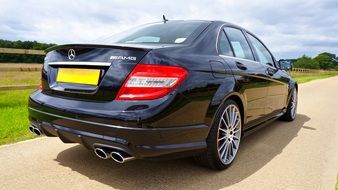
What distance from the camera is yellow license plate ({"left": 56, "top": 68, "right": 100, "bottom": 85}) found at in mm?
2949

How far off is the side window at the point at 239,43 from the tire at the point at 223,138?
73 cm

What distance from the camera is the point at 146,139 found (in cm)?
275

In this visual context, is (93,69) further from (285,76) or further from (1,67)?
(1,67)

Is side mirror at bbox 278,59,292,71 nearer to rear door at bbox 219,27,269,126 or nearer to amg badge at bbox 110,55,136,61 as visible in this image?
rear door at bbox 219,27,269,126

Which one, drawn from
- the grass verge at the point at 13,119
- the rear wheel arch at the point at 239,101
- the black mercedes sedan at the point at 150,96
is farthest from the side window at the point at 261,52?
the grass verge at the point at 13,119

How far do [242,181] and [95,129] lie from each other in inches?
58.8

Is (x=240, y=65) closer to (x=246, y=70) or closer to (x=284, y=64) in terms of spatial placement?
(x=246, y=70)

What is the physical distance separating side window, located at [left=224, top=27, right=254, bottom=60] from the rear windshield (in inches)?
18.1

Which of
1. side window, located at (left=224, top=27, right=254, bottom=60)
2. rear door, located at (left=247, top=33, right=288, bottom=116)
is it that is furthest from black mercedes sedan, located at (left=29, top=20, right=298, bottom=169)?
rear door, located at (left=247, top=33, right=288, bottom=116)

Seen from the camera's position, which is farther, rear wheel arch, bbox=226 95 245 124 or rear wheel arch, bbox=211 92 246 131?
rear wheel arch, bbox=226 95 245 124

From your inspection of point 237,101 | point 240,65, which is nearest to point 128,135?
point 237,101

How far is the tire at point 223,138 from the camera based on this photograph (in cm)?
339

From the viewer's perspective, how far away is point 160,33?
3.79 metres

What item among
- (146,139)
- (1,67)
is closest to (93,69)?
(146,139)
